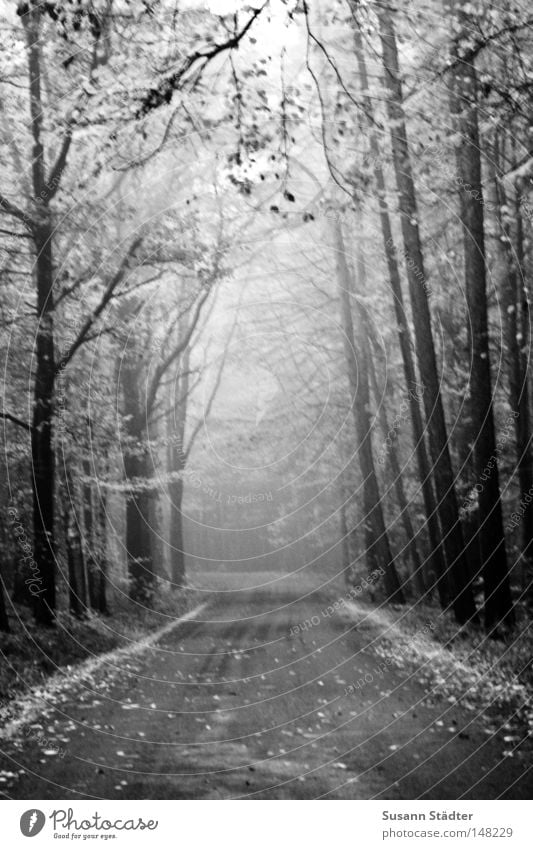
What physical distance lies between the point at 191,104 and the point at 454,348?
14.2m

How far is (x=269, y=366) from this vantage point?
88.0 ft

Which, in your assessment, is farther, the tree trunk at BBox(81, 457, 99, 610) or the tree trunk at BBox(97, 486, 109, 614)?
the tree trunk at BBox(81, 457, 99, 610)

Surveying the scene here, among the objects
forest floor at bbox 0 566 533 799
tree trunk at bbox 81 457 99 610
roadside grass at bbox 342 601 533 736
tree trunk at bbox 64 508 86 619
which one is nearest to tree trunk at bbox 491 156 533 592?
roadside grass at bbox 342 601 533 736

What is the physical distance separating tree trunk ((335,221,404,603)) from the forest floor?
676 centimetres

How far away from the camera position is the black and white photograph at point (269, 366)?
6.57m

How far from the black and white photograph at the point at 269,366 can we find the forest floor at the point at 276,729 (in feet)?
0.17

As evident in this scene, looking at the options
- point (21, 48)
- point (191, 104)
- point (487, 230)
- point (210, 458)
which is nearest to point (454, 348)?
point (487, 230)

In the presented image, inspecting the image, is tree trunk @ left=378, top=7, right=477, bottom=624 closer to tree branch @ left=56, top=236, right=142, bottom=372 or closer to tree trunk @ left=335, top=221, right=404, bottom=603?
tree branch @ left=56, top=236, right=142, bottom=372

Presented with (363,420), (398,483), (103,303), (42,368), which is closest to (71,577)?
(42,368)

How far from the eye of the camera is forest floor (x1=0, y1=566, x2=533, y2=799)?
670cm

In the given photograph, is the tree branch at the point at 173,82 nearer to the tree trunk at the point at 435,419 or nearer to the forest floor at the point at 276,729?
the forest floor at the point at 276,729

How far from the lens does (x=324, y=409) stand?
93.4ft

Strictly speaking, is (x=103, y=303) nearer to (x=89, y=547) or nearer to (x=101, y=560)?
(x=89, y=547)

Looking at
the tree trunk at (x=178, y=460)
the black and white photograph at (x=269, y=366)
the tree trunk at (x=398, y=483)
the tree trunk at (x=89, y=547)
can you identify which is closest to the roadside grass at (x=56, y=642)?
the black and white photograph at (x=269, y=366)
